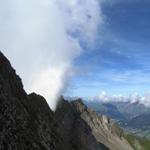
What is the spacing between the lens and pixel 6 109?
39.4m

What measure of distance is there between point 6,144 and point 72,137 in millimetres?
104528

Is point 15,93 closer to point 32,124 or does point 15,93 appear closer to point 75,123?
point 32,124

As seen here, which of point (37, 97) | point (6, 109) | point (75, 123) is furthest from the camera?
point (75, 123)

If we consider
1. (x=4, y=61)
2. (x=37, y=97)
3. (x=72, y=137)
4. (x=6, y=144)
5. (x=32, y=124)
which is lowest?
(x=6, y=144)

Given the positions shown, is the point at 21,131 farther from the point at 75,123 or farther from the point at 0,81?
the point at 75,123

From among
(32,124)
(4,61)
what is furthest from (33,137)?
(4,61)

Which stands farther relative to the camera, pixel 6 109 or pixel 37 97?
pixel 37 97

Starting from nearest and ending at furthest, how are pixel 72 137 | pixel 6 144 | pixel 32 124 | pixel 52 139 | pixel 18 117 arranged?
1. pixel 6 144
2. pixel 18 117
3. pixel 32 124
4. pixel 52 139
5. pixel 72 137

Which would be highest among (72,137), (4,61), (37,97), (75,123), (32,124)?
(75,123)

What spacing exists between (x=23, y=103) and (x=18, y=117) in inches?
297

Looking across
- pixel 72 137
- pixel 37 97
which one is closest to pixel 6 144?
pixel 37 97

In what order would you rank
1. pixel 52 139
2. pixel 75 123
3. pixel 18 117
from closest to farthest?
pixel 18 117 < pixel 52 139 < pixel 75 123

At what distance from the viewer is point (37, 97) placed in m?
78.8

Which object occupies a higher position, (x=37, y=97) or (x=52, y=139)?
(x=37, y=97)
